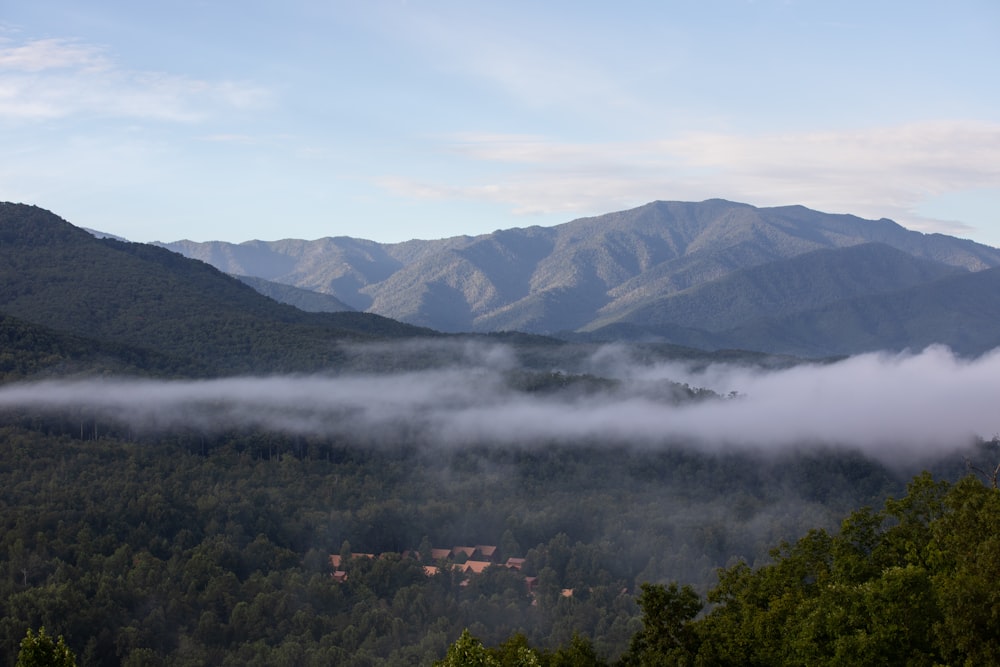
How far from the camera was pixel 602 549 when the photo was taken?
338 ft

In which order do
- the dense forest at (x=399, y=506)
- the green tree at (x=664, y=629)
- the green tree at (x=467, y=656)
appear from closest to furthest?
1. the green tree at (x=467, y=656)
2. the green tree at (x=664, y=629)
3. the dense forest at (x=399, y=506)

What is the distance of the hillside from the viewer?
14975cm

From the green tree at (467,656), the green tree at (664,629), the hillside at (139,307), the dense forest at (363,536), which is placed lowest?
the dense forest at (363,536)

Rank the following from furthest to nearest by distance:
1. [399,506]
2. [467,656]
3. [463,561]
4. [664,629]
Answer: [399,506], [463,561], [664,629], [467,656]

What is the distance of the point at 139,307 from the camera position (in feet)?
522

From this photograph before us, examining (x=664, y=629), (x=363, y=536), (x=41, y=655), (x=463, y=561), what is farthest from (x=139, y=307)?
(x=41, y=655)

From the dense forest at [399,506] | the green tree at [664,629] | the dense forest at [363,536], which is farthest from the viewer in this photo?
the dense forest at [363,536]

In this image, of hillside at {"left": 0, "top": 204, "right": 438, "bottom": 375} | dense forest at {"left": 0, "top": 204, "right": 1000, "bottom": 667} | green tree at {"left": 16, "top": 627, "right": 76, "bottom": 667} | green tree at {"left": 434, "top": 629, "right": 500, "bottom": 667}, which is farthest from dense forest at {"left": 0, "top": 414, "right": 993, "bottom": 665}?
hillside at {"left": 0, "top": 204, "right": 438, "bottom": 375}

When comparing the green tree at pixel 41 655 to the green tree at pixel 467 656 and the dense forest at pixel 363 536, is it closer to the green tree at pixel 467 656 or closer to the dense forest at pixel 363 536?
the green tree at pixel 467 656

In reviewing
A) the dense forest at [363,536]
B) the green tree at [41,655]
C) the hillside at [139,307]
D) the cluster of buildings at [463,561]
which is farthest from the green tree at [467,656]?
the hillside at [139,307]

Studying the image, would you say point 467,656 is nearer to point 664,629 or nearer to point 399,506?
point 664,629

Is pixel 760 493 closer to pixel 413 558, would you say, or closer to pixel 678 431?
pixel 678 431

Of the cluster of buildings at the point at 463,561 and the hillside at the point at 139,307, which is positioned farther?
the hillside at the point at 139,307

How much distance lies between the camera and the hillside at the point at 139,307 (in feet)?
491
